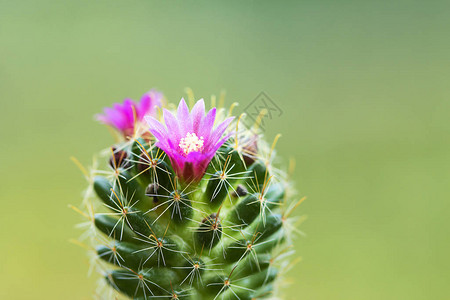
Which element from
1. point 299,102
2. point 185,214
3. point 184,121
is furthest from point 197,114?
point 299,102

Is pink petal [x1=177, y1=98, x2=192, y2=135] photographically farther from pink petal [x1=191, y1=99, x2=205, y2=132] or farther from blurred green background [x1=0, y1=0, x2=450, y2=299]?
blurred green background [x1=0, y1=0, x2=450, y2=299]

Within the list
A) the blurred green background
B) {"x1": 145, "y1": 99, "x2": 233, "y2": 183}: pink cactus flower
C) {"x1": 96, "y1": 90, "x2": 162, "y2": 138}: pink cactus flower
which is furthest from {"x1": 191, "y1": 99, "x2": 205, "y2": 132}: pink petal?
the blurred green background

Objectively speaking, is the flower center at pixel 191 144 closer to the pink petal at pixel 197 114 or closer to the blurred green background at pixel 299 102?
the pink petal at pixel 197 114

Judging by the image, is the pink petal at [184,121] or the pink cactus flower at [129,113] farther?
the pink cactus flower at [129,113]

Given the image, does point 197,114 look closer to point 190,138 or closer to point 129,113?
point 190,138

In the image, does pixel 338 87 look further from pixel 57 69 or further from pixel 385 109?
pixel 57 69

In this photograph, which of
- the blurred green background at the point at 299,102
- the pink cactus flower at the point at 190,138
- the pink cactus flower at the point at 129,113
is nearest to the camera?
the pink cactus flower at the point at 190,138

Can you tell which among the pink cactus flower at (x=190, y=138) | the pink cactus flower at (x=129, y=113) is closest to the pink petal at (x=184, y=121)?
the pink cactus flower at (x=190, y=138)
